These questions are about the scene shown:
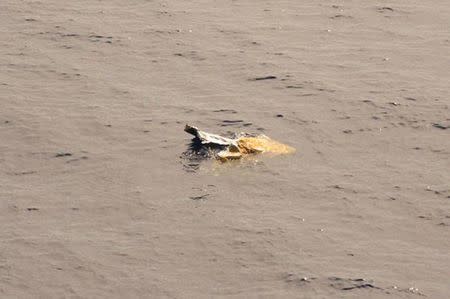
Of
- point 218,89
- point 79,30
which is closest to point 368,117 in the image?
point 218,89

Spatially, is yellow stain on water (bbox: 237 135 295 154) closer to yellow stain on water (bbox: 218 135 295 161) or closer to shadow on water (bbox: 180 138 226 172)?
yellow stain on water (bbox: 218 135 295 161)

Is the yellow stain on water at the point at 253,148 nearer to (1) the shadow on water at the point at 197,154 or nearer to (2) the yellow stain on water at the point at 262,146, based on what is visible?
(2) the yellow stain on water at the point at 262,146

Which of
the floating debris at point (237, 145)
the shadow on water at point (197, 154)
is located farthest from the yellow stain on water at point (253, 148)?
the shadow on water at point (197, 154)

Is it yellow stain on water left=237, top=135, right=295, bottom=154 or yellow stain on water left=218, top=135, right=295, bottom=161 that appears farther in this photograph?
yellow stain on water left=237, top=135, right=295, bottom=154

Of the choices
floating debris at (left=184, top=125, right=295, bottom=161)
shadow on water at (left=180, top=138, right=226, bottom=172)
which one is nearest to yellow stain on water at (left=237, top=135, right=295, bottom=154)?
floating debris at (left=184, top=125, right=295, bottom=161)

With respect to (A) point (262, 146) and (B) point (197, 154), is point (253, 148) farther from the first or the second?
(B) point (197, 154)

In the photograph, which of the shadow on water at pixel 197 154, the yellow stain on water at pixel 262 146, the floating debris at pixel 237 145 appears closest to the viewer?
the shadow on water at pixel 197 154

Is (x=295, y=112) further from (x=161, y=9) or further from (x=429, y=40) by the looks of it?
(x=161, y=9)

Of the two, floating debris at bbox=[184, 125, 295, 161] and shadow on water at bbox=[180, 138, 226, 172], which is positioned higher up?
floating debris at bbox=[184, 125, 295, 161]

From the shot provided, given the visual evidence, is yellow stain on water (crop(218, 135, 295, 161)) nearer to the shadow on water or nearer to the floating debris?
the floating debris

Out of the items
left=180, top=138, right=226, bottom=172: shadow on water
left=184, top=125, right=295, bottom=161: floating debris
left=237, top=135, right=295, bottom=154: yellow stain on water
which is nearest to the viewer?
left=180, top=138, right=226, bottom=172: shadow on water

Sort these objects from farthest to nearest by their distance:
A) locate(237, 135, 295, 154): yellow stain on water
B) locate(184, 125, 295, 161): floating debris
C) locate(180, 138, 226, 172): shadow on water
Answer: locate(237, 135, 295, 154): yellow stain on water
locate(184, 125, 295, 161): floating debris
locate(180, 138, 226, 172): shadow on water
